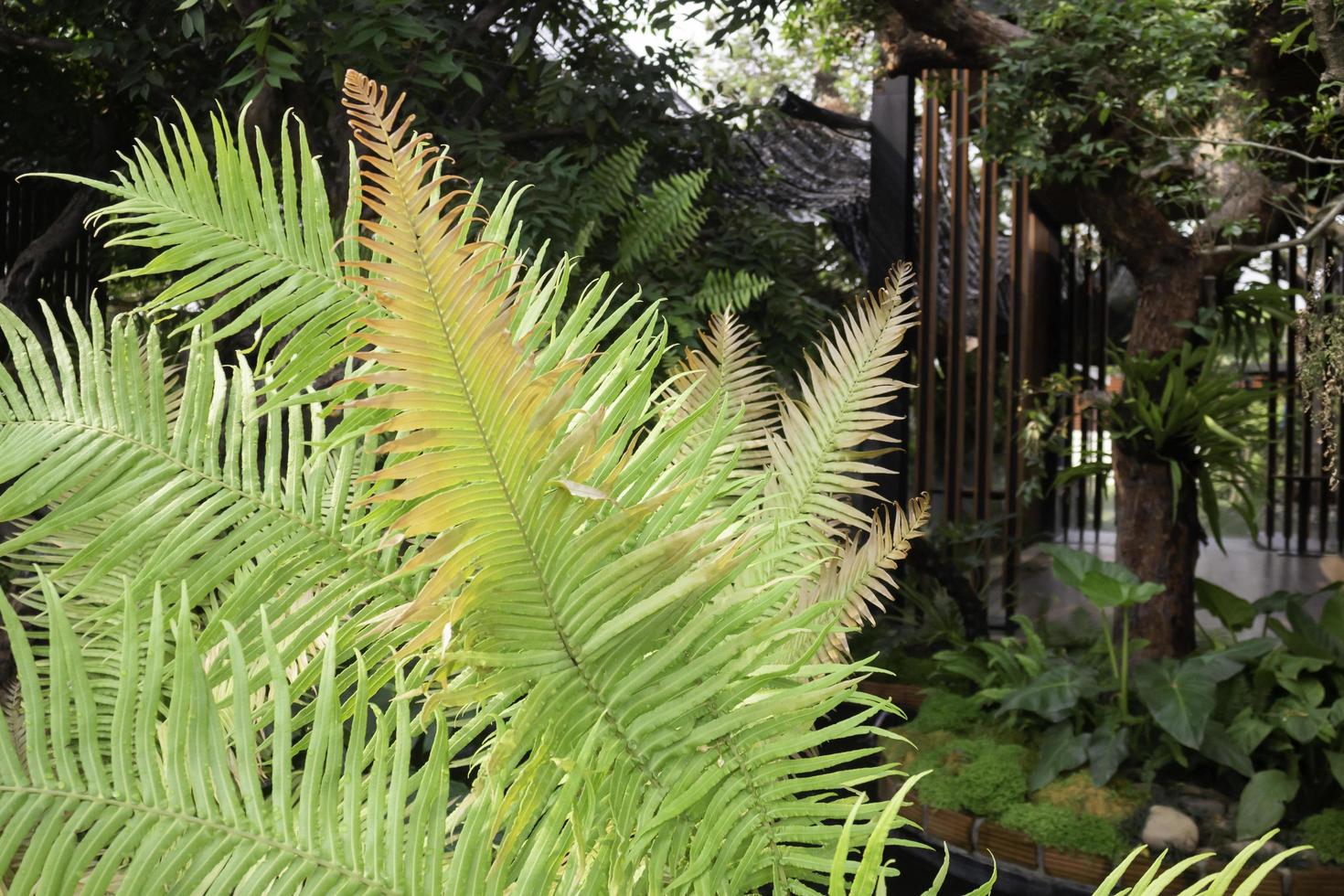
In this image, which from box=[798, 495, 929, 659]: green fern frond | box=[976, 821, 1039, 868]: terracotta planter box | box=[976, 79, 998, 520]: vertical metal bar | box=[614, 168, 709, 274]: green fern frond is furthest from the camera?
box=[976, 79, 998, 520]: vertical metal bar

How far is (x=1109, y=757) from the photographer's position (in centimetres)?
309

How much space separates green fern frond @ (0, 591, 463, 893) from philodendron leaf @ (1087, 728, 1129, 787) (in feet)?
9.03

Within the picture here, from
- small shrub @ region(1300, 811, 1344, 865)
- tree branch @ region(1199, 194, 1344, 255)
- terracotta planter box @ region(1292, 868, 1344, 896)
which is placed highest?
tree branch @ region(1199, 194, 1344, 255)

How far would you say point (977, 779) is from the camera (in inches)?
124

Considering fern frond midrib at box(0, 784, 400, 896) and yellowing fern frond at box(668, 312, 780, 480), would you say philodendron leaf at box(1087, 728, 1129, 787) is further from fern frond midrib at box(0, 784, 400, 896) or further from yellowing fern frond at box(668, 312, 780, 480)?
fern frond midrib at box(0, 784, 400, 896)

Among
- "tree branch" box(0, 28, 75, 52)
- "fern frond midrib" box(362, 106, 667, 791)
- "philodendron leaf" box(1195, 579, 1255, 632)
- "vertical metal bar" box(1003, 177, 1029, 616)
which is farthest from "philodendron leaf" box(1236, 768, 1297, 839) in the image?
"tree branch" box(0, 28, 75, 52)

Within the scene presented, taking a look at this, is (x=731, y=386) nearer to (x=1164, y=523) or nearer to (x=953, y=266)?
(x=1164, y=523)

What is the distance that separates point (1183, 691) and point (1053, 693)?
1.19 feet

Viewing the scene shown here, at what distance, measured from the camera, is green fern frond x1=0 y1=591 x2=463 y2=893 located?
65cm

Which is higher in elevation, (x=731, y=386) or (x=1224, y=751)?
(x=731, y=386)

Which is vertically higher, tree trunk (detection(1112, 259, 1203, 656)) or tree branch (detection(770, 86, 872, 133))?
tree branch (detection(770, 86, 872, 133))

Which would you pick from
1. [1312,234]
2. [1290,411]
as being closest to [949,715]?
[1312,234]

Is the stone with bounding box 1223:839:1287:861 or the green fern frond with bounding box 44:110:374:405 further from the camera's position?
the stone with bounding box 1223:839:1287:861

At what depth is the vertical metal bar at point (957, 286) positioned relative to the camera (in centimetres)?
447
